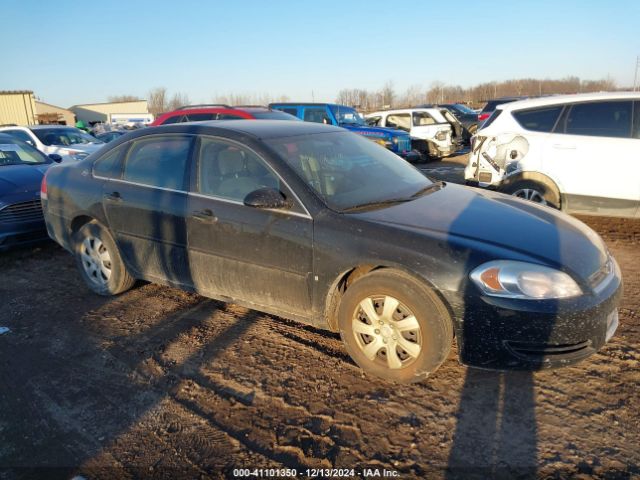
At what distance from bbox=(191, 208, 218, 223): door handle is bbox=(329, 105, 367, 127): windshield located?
32.1 feet

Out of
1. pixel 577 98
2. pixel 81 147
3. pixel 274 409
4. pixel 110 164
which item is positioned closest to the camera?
pixel 274 409

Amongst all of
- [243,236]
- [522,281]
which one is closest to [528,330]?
[522,281]

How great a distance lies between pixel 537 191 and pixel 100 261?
17.5 feet

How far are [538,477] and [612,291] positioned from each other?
4.35ft

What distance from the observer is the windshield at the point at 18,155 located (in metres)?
6.98

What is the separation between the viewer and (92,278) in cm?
476

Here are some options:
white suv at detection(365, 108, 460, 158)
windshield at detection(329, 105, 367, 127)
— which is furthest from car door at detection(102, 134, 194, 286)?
white suv at detection(365, 108, 460, 158)

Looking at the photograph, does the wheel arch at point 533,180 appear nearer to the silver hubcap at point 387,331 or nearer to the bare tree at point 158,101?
the silver hubcap at point 387,331

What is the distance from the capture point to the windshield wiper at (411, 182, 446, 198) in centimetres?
375

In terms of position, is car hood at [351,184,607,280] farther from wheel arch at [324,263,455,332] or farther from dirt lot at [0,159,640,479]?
dirt lot at [0,159,640,479]

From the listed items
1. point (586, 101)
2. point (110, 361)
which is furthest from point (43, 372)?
point (586, 101)

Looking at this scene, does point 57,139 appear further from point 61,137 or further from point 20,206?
point 20,206

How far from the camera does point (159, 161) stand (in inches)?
164

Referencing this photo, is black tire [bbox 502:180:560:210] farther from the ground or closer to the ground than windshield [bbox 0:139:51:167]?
closer to the ground
